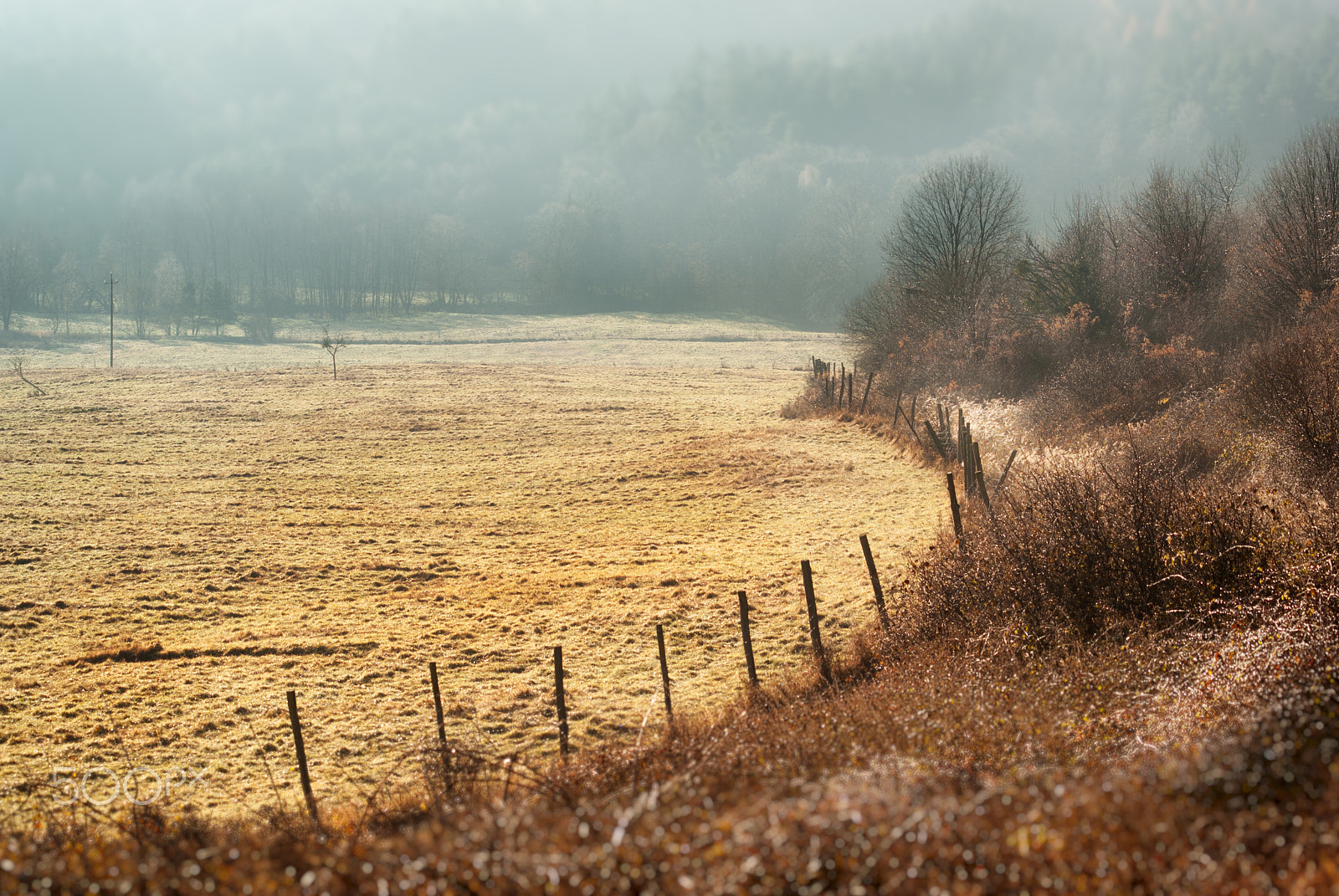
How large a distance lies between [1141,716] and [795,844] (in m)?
4.64

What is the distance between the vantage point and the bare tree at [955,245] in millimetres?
40438

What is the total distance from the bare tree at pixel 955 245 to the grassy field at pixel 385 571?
1046 cm

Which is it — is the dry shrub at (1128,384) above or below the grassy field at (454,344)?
below

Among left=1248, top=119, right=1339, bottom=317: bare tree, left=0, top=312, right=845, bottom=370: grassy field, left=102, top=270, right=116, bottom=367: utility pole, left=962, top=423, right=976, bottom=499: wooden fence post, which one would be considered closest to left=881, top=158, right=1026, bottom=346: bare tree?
left=1248, top=119, right=1339, bottom=317: bare tree

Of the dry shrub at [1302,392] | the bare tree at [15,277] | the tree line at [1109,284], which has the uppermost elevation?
the bare tree at [15,277]

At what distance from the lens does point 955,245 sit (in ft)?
143

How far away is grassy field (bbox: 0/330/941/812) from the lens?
37.9ft

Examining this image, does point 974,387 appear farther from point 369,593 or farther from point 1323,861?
point 1323,861

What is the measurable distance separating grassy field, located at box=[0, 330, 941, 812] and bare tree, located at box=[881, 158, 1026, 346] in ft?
34.3

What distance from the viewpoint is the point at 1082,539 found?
34.9ft

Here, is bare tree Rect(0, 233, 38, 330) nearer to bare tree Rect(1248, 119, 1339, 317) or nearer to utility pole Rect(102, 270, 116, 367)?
utility pole Rect(102, 270, 116, 367)

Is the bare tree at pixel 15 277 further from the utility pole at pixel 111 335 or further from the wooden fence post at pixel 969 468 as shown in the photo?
the wooden fence post at pixel 969 468

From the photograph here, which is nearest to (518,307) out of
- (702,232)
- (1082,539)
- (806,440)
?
(702,232)

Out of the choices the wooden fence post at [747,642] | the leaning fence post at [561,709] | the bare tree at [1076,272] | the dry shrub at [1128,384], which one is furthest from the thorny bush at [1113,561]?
the bare tree at [1076,272]
